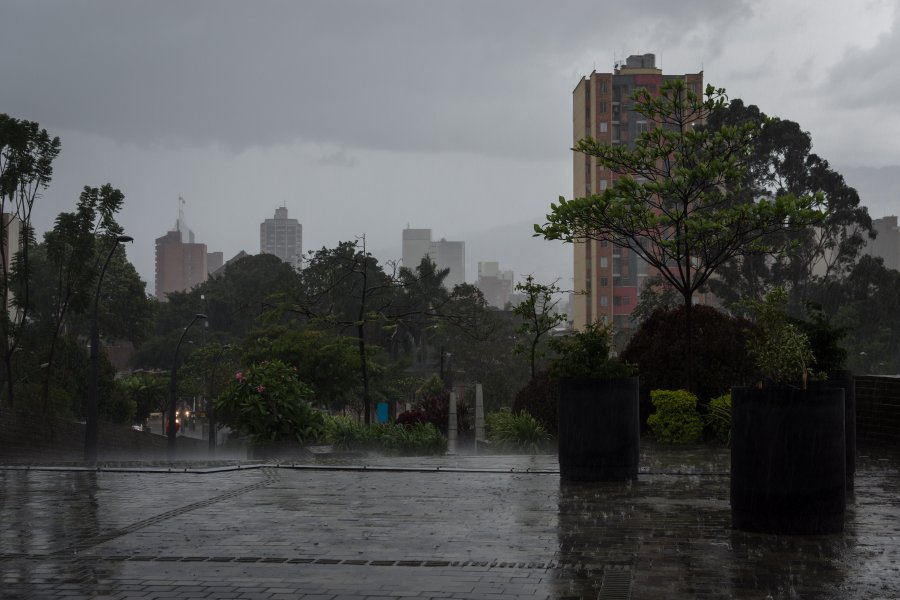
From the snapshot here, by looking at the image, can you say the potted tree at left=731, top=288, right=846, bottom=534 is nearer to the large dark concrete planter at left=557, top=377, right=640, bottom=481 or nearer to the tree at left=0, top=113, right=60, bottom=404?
the large dark concrete planter at left=557, top=377, right=640, bottom=481

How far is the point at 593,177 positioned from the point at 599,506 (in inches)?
4520

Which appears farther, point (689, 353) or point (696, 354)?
point (696, 354)

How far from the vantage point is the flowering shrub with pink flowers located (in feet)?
76.2

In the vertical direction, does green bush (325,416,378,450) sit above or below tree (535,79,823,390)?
below

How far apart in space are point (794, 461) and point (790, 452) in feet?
0.27

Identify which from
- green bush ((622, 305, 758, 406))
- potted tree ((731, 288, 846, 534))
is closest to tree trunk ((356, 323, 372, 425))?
green bush ((622, 305, 758, 406))

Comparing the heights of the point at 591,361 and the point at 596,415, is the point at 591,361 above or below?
above

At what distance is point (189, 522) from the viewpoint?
10438 millimetres

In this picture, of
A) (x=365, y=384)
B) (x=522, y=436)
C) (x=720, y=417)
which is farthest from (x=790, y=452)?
(x=365, y=384)

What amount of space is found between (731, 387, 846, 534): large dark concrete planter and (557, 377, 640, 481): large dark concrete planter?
161 inches

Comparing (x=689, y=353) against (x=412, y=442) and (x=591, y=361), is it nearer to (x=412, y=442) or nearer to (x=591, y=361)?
(x=412, y=442)

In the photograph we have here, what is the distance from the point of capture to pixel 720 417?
778 inches

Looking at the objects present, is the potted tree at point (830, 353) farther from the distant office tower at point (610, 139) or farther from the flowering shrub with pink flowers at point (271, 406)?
the distant office tower at point (610, 139)

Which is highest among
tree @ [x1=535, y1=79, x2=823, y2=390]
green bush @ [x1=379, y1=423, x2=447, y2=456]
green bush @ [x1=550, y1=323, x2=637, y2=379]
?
tree @ [x1=535, y1=79, x2=823, y2=390]
